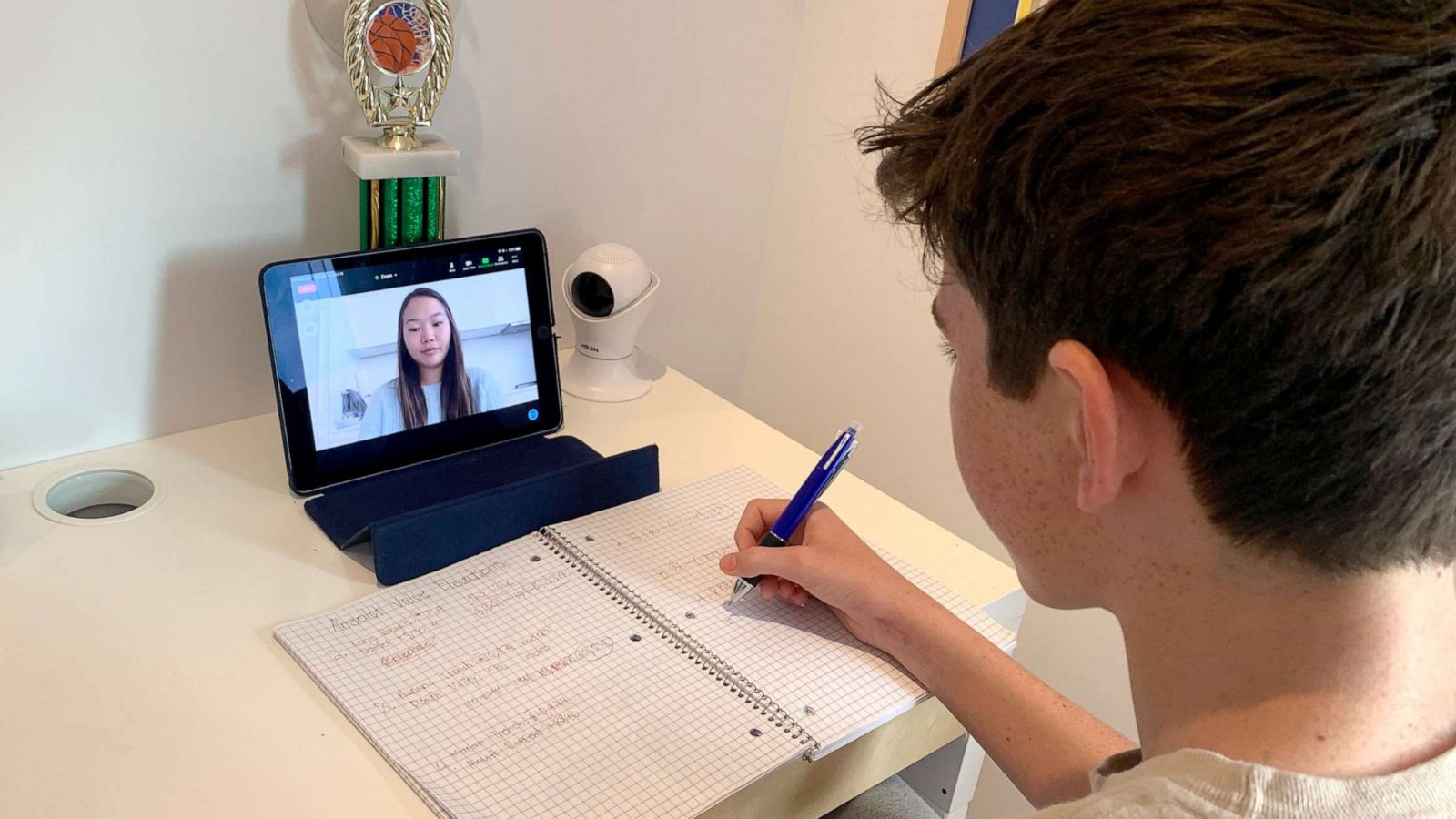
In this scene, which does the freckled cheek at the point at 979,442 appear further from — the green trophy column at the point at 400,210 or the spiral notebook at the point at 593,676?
the green trophy column at the point at 400,210

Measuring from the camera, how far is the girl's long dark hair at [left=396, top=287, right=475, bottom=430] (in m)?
0.99

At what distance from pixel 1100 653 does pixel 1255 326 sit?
99 cm

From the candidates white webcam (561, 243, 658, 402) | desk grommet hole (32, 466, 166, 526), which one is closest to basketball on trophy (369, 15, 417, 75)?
white webcam (561, 243, 658, 402)

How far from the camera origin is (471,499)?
2.87 feet

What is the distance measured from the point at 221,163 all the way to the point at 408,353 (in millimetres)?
214

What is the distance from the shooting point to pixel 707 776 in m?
0.69

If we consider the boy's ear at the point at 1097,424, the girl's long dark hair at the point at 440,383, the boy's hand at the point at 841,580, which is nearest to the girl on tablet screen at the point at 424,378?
the girl's long dark hair at the point at 440,383

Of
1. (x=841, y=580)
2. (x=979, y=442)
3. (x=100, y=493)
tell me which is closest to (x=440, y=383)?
(x=100, y=493)

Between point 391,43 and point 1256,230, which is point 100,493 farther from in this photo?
point 1256,230

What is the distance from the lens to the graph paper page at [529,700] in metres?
0.67

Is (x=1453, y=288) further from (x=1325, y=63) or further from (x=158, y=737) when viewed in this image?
(x=158, y=737)

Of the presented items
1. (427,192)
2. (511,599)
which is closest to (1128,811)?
(511,599)

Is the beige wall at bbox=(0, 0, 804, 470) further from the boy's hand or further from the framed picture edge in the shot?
the boy's hand

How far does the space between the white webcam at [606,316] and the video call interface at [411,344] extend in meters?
0.10
